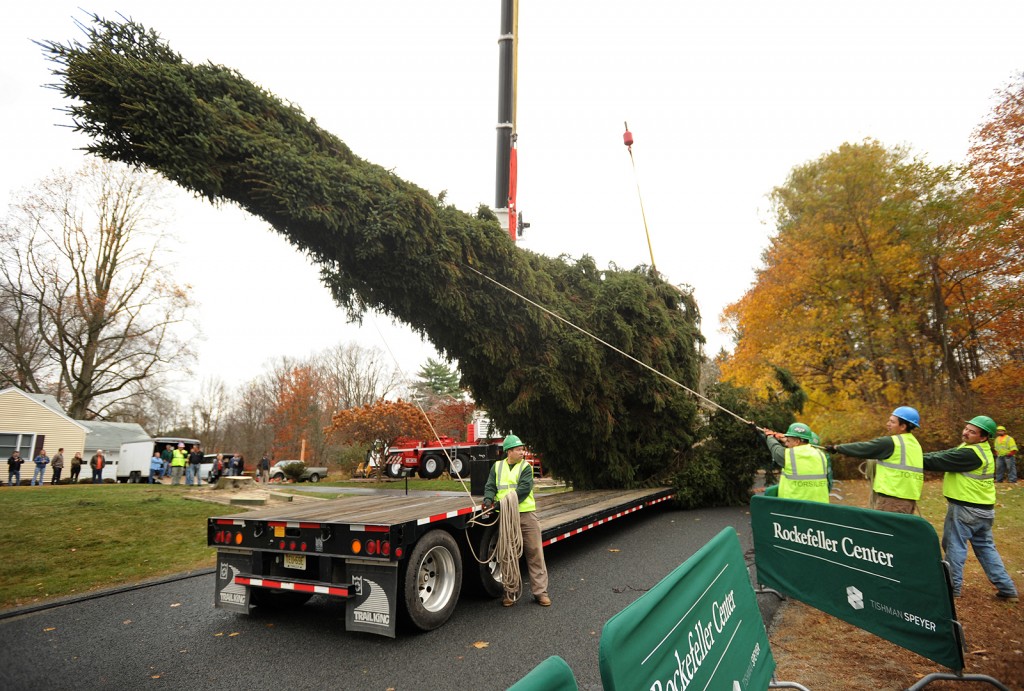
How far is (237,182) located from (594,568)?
6561mm

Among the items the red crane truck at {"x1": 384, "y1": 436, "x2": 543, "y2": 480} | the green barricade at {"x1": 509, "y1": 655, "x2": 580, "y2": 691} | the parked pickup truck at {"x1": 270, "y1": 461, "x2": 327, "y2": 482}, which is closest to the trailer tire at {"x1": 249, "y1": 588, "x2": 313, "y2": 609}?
the green barricade at {"x1": 509, "y1": 655, "x2": 580, "y2": 691}

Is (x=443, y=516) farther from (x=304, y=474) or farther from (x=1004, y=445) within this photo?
(x=304, y=474)

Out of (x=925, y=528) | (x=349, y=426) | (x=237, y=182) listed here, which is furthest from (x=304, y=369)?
(x=925, y=528)

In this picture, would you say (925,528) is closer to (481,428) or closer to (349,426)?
(481,428)

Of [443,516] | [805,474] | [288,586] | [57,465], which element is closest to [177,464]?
[57,465]

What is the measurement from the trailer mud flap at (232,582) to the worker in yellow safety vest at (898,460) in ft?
19.5

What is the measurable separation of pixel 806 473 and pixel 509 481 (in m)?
3.33

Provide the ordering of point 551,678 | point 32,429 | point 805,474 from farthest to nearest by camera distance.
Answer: point 32,429
point 805,474
point 551,678

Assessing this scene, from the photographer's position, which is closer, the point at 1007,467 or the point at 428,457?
the point at 1007,467

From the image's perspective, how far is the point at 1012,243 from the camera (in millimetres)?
16078

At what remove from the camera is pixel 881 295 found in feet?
66.9

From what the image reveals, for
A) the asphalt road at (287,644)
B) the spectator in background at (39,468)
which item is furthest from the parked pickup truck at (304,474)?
the asphalt road at (287,644)

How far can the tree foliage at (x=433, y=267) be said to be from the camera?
580cm

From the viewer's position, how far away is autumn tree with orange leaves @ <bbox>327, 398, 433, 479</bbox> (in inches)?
1027
